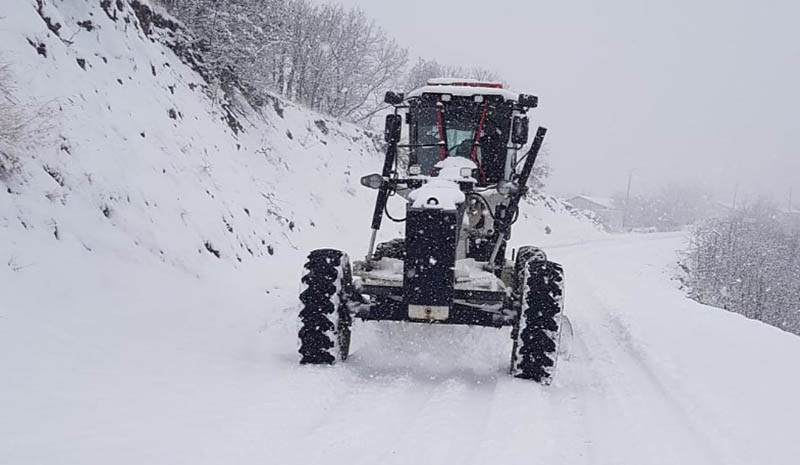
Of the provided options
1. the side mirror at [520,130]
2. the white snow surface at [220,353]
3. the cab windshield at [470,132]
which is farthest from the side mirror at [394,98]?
the white snow surface at [220,353]

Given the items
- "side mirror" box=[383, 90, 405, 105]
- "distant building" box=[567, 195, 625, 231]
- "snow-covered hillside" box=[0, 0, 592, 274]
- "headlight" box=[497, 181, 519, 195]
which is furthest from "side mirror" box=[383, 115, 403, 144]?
"distant building" box=[567, 195, 625, 231]

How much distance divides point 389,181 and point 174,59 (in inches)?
382

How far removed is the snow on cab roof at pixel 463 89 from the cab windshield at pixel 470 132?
0.30 feet

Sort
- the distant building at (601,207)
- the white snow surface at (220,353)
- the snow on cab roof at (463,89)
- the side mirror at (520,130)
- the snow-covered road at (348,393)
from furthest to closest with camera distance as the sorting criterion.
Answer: the distant building at (601,207) < the snow on cab roof at (463,89) < the side mirror at (520,130) < the white snow surface at (220,353) < the snow-covered road at (348,393)

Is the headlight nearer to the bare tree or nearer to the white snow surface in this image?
the white snow surface

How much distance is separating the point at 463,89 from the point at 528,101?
2.56 ft

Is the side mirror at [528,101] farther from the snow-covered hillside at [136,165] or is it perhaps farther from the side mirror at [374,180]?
the snow-covered hillside at [136,165]

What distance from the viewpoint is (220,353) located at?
5.54 metres

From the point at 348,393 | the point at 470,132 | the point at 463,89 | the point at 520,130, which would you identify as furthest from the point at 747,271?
the point at 348,393

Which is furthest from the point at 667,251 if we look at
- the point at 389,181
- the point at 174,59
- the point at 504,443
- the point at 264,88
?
→ the point at 504,443

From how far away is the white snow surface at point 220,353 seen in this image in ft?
12.4

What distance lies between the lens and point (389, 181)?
21.7 ft

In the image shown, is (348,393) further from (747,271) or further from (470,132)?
(747,271)

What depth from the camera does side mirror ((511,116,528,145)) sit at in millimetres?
6566
